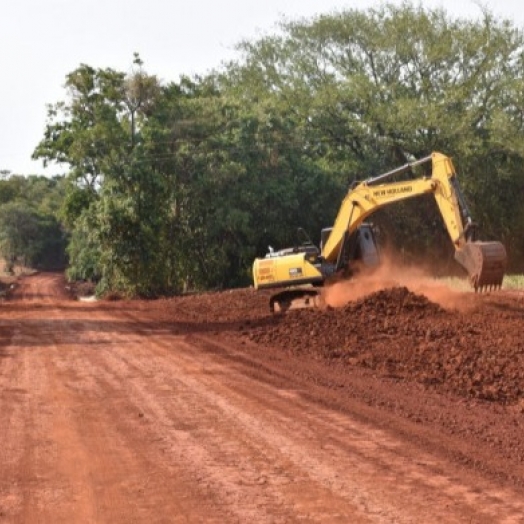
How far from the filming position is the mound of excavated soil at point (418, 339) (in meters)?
11.7

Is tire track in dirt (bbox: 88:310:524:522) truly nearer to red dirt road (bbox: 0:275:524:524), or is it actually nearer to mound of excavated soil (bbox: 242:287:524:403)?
red dirt road (bbox: 0:275:524:524)

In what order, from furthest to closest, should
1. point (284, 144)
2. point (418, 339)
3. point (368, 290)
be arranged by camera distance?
1. point (284, 144)
2. point (368, 290)
3. point (418, 339)

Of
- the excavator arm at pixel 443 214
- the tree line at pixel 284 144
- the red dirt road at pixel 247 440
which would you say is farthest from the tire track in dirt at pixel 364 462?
the tree line at pixel 284 144

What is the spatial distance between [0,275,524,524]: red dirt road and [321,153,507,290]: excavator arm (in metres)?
1.54

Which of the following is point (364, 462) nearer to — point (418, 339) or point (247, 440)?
point (247, 440)

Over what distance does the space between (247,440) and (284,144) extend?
33611mm

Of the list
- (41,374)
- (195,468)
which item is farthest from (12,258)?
(195,468)

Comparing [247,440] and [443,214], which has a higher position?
[443,214]

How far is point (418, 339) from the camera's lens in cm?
1484

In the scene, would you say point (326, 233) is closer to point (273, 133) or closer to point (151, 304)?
point (151, 304)

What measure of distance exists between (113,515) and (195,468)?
1225mm

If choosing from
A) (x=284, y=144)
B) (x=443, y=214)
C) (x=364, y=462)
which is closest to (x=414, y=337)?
(x=443, y=214)

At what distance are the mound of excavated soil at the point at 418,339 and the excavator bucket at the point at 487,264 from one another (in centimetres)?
84

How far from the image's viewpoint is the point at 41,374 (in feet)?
40.2
